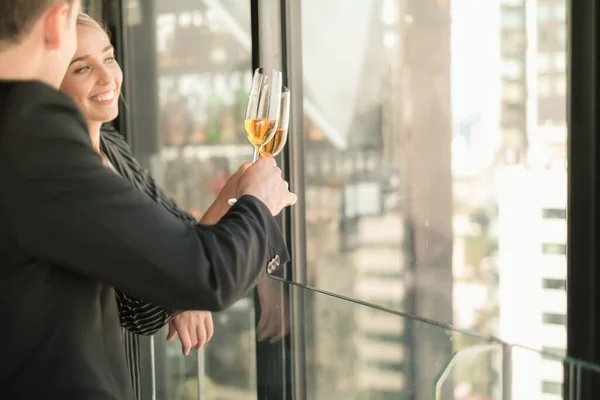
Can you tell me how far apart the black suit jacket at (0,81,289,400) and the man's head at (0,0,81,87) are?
5 cm

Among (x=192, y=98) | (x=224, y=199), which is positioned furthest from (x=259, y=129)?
(x=192, y=98)

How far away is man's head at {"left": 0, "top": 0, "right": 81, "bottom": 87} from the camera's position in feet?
2.82

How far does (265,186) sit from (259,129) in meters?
0.38

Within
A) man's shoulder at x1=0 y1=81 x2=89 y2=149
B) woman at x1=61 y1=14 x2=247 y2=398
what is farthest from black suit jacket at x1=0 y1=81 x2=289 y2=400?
woman at x1=61 y1=14 x2=247 y2=398

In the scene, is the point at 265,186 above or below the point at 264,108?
below

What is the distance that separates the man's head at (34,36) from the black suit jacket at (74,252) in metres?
0.05

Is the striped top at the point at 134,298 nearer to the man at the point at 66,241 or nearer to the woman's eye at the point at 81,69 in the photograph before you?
the woman's eye at the point at 81,69

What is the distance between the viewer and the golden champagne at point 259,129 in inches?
53.5

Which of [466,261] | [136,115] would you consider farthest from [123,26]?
[466,261]

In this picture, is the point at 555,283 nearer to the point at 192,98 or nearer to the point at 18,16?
the point at 18,16

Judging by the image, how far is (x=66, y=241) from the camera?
0.82 meters

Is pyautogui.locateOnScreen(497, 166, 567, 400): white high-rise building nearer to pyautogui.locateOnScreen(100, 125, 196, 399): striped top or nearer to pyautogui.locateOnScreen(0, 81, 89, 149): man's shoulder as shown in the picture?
pyautogui.locateOnScreen(100, 125, 196, 399): striped top

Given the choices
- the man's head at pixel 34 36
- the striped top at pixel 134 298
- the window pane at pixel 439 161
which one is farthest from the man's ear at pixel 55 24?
the window pane at pixel 439 161

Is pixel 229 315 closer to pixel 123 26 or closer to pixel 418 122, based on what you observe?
pixel 418 122
